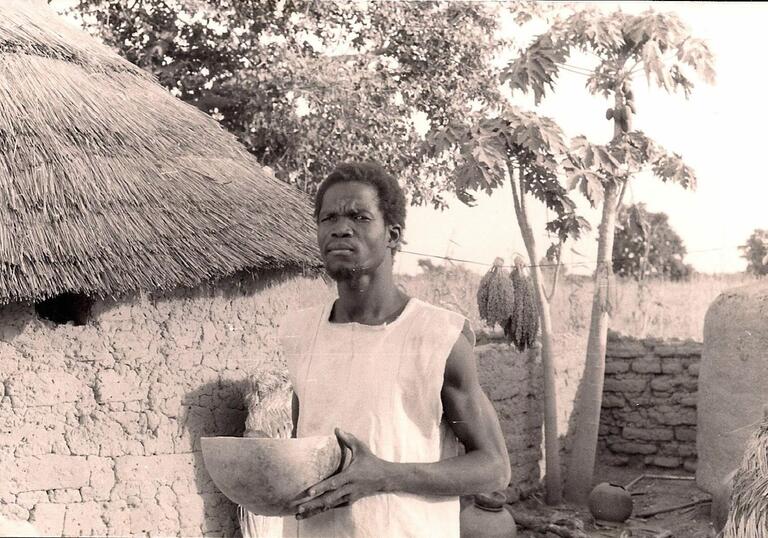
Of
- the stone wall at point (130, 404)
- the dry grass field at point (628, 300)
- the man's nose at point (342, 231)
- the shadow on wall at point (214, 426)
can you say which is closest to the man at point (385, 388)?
the man's nose at point (342, 231)

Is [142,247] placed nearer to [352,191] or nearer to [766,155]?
[352,191]

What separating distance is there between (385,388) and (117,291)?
131 inches

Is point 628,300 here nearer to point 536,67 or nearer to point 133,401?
point 536,67

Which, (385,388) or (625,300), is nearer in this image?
(385,388)

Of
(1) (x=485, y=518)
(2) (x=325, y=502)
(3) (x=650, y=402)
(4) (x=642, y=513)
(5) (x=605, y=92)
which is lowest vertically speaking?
(4) (x=642, y=513)

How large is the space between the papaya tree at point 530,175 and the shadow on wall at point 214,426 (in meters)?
2.73

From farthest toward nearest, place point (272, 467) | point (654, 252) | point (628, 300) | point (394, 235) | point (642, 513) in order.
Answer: point (654, 252)
point (628, 300)
point (642, 513)
point (394, 235)
point (272, 467)

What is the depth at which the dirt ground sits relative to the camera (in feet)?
21.1

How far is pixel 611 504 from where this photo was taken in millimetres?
6715

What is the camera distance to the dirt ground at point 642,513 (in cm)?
644

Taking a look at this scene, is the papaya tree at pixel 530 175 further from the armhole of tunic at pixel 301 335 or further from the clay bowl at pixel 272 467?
the clay bowl at pixel 272 467

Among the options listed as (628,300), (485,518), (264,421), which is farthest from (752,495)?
(628,300)

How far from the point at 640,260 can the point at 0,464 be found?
29.5 ft

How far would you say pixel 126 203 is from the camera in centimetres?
492
